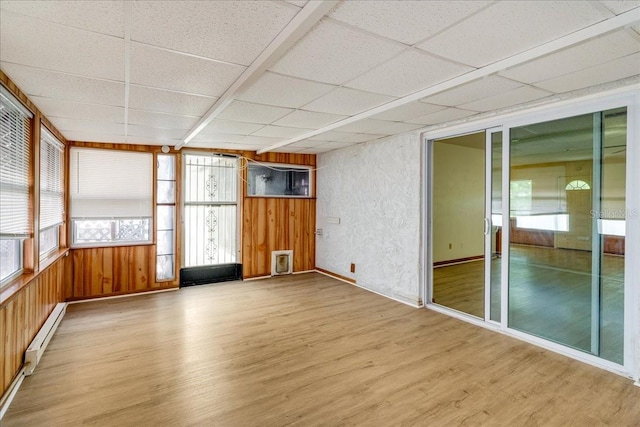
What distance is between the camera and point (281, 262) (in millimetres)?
6133

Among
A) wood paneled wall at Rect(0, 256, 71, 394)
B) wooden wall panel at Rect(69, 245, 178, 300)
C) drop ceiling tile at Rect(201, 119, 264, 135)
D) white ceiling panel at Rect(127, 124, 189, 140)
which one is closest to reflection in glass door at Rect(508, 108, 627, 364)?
drop ceiling tile at Rect(201, 119, 264, 135)

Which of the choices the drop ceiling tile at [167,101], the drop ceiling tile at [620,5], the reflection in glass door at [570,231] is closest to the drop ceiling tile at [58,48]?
the drop ceiling tile at [167,101]

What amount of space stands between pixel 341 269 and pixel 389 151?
7.40ft

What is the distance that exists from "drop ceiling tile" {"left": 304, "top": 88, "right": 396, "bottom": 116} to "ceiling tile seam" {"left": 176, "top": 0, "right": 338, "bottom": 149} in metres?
0.76

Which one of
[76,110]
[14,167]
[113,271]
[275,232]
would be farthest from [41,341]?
[275,232]

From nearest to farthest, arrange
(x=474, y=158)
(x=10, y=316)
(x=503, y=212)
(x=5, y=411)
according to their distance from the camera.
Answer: (x=5, y=411) → (x=10, y=316) → (x=503, y=212) → (x=474, y=158)

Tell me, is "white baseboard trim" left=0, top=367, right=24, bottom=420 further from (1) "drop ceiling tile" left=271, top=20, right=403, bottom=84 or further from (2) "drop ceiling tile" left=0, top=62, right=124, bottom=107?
(1) "drop ceiling tile" left=271, top=20, right=403, bottom=84

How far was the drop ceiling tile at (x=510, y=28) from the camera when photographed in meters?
1.62

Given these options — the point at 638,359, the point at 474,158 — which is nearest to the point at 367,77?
the point at 638,359

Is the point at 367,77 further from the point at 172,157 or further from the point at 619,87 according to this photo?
the point at 172,157

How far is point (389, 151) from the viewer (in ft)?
15.6

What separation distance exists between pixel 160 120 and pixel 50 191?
1.55m

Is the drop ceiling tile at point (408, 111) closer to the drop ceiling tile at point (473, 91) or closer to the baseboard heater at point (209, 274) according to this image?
the drop ceiling tile at point (473, 91)

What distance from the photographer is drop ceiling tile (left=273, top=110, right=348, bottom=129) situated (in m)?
3.51
